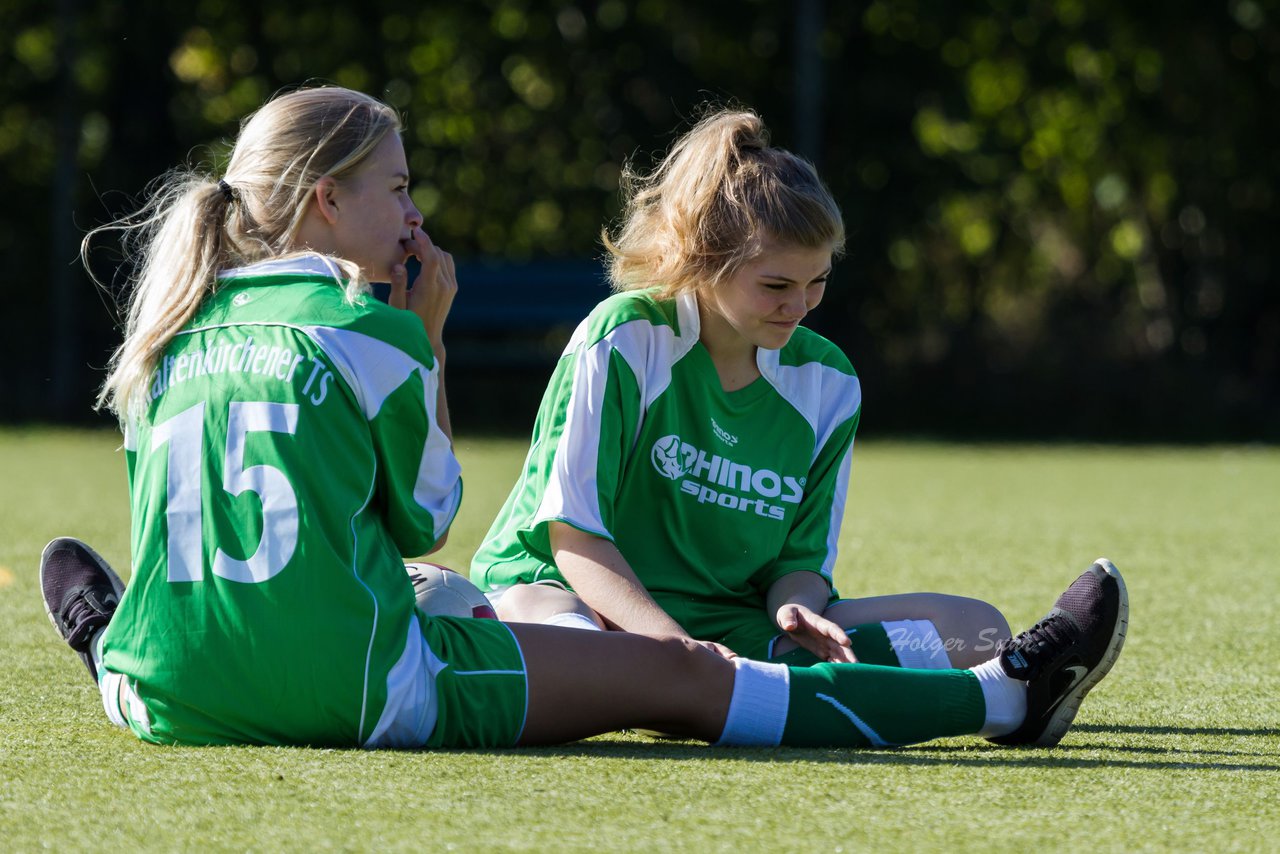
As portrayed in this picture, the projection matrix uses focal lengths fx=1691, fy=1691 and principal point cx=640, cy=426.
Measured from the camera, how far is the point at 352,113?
2723 mm

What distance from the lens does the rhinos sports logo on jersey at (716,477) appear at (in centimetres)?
313

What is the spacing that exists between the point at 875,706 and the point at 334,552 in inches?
35.3

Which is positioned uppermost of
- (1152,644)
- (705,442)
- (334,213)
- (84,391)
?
(334,213)

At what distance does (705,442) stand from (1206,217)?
38.4 ft

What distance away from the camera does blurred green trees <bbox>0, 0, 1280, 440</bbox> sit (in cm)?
1263

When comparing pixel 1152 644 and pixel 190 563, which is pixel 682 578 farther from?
pixel 1152 644

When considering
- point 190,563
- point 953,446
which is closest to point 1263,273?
point 953,446

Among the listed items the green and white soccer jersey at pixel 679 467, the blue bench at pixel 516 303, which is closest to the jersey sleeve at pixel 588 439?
the green and white soccer jersey at pixel 679 467

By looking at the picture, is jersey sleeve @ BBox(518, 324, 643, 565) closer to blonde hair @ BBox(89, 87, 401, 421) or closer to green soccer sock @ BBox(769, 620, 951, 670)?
green soccer sock @ BBox(769, 620, 951, 670)

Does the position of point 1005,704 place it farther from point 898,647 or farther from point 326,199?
point 326,199

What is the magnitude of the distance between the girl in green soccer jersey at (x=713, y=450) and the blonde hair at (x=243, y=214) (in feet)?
2.00

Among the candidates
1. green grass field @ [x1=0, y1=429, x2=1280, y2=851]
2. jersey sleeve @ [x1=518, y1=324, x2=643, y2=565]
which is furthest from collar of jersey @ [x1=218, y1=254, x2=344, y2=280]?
green grass field @ [x1=0, y1=429, x2=1280, y2=851]

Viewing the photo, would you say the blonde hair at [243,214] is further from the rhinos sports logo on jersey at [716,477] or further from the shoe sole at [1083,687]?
the shoe sole at [1083,687]

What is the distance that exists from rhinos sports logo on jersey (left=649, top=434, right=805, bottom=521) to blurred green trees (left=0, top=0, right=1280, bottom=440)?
9.52 meters
